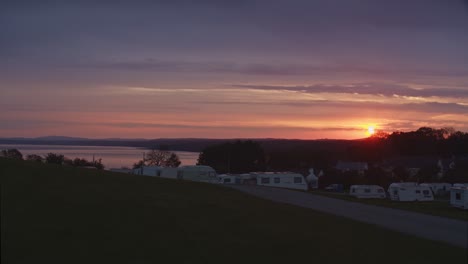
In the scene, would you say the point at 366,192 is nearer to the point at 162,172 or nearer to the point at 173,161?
the point at 162,172

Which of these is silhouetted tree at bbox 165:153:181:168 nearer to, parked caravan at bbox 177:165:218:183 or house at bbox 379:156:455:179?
house at bbox 379:156:455:179

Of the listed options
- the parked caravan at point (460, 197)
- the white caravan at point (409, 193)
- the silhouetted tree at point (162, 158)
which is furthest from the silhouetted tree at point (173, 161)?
the parked caravan at point (460, 197)

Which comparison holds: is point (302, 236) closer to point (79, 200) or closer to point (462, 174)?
point (79, 200)

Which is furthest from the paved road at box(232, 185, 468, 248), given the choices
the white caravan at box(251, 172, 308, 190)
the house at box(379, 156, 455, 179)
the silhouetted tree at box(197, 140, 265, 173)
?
the house at box(379, 156, 455, 179)

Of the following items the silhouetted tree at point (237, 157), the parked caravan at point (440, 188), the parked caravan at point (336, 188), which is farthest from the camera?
the silhouetted tree at point (237, 157)

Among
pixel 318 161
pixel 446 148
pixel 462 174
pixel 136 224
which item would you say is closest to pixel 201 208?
pixel 136 224

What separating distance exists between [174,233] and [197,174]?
31.8m

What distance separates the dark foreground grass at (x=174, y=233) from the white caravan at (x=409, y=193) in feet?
79.8

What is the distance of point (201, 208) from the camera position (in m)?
18.2

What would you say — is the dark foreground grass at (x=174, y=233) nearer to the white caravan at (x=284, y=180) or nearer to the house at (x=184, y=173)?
the white caravan at (x=284, y=180)

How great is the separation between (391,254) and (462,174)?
5472 cm

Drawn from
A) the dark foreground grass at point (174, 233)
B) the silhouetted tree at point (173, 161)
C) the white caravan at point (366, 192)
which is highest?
the silhouetted tree at point (173, 161)

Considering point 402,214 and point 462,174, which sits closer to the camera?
point 402,214

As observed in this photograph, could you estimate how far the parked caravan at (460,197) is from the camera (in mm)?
33250
